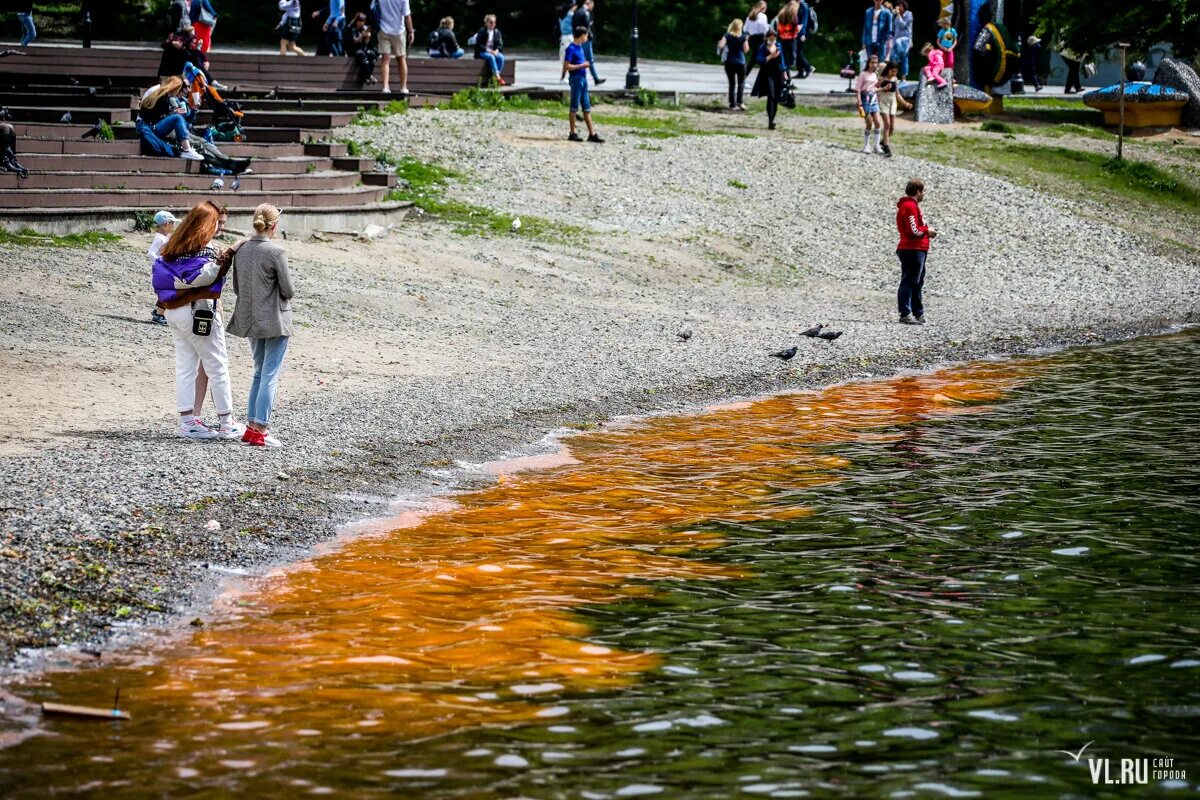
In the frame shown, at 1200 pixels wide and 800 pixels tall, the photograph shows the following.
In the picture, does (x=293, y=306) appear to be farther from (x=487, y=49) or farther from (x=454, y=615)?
(x=487, y=49)

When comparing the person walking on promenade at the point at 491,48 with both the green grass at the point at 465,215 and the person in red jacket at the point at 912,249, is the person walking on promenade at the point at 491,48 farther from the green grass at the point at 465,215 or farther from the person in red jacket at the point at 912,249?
the person in red jacket at the point at 912,249

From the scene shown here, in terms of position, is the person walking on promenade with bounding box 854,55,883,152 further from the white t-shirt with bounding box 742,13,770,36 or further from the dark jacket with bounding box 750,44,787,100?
the white t-shirt with bounding box 742,13,770,36

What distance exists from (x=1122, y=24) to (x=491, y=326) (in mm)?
21048

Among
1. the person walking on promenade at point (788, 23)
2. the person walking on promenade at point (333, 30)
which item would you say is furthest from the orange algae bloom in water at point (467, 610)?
the person walking on promenade at point (333, 30)

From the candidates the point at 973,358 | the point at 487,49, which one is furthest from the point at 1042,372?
the point at 487,49

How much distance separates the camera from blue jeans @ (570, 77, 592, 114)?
87.9 feet

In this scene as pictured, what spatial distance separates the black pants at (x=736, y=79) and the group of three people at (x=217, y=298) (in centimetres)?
2120

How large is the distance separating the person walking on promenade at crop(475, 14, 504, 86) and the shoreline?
46.8ft

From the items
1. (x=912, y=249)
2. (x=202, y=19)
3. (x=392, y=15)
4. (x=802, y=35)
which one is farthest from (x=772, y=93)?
(x=912, y=249)

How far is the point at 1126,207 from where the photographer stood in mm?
28859

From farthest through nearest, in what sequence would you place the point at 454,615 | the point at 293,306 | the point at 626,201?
the point at 626,201
the point at 293,306
the point at 454,615

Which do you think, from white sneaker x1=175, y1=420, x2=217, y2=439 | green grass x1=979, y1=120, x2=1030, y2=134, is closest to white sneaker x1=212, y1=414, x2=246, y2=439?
white sneaker x1=175, y1=420, x2=217, y2=439

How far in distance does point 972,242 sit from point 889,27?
9.11 metres

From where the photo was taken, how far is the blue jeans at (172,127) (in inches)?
830
